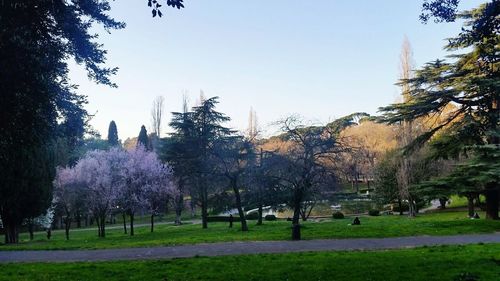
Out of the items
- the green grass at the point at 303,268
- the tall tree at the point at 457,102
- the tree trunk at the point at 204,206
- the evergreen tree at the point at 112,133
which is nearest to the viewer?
the green grass at the point at 303,268

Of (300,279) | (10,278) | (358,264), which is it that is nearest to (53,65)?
(10,278)

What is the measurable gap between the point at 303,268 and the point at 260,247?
20.3 feet

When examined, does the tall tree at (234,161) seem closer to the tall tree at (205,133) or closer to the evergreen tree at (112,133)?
the tall tree at (205,133)

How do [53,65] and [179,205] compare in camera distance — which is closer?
[53,65]

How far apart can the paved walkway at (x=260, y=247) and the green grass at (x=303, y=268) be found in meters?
1.86

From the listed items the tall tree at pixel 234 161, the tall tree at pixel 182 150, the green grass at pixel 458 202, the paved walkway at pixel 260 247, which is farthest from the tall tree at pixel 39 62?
the green grass at pixel 458 202

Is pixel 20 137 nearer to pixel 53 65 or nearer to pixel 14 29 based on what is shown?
pixel 53 65

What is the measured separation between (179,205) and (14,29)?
34.5m

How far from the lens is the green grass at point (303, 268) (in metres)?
9.53

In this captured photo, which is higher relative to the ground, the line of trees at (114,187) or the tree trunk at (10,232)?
the line of trees at (114,187)

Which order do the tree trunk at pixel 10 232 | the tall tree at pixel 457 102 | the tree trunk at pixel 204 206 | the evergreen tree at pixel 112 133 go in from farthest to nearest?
the evergreen tree at pixel 112 133, the tree trunk at pixel 204 206, the tree trunk at pixel 10 232, the tall tree at pixel 457 102

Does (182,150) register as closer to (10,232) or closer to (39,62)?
(10,232)

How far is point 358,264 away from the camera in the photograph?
10891 mm

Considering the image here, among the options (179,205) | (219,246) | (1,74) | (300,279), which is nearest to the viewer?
(1,74)
